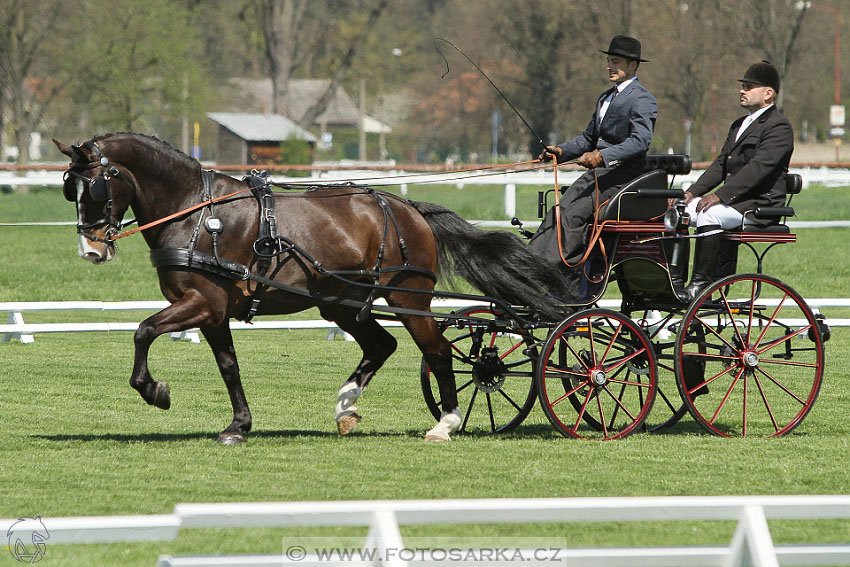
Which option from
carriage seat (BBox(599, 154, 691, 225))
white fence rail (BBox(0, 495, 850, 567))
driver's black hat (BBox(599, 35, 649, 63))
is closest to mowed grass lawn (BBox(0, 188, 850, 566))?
white fence rail (BBox(0, 495, 850, 567))

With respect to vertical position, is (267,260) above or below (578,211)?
below

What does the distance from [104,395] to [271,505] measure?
600 cm

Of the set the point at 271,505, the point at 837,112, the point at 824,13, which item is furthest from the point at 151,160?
the point at 824,13

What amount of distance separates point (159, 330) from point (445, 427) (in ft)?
6.00

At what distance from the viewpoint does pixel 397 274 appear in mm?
7496

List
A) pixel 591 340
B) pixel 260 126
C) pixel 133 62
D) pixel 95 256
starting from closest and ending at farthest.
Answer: pixel 95 256, pixel 591 340, pixel 133 62, pixel 260 126

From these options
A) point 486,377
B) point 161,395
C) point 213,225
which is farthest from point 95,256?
point 486,377

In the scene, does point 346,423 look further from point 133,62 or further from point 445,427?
point 133,62

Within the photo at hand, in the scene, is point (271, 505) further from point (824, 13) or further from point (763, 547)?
point (824, 13)

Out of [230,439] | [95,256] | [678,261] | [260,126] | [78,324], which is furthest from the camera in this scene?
[260,126]

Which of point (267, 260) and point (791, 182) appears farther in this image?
point (791, 182)

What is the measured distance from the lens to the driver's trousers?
7.44 meters

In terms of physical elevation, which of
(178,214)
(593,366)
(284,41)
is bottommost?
(593,366)

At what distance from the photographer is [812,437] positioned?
7508mm
